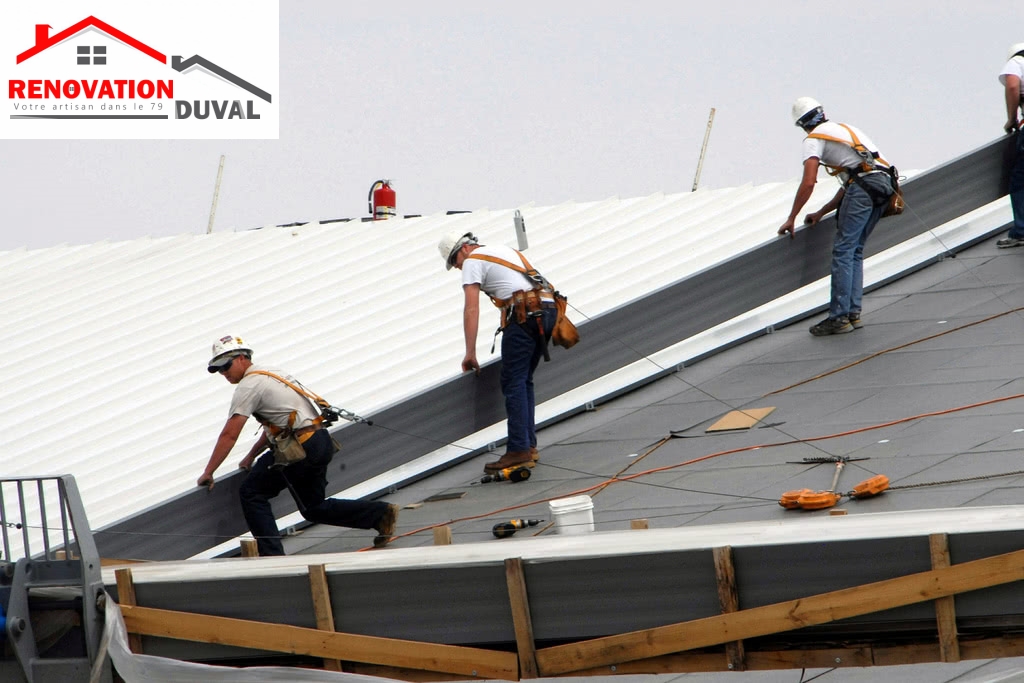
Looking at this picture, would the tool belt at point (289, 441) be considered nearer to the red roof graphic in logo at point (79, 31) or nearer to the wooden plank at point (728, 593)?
the wooden plank at point (728, 593)

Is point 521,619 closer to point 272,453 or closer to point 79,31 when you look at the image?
point 272,453

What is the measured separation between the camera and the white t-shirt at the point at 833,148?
31.8ft

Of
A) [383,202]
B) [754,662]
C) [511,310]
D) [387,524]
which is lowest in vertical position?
[754,662]

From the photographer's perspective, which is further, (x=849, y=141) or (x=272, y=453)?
(x=849, y=141)

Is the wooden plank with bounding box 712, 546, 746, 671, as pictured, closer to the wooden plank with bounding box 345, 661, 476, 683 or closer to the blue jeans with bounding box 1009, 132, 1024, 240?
the wooden plank with bounding box 345, 661, 476, 683

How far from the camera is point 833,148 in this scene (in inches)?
384

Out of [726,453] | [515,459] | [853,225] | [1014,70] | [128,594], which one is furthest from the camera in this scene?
[1014,70]

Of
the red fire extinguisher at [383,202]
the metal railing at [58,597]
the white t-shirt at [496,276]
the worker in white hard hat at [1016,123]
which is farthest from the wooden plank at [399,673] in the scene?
the red fire extinguisher at [383,202]

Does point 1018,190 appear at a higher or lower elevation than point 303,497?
higher

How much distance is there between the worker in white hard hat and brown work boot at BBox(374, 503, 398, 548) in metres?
6.77

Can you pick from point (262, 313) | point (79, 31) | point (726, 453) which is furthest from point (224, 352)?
point (79, 31)

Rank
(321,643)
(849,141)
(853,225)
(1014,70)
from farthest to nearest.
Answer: (1014,70) < (853,225) < (849,141) < (321,643)

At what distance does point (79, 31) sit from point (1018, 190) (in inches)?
674

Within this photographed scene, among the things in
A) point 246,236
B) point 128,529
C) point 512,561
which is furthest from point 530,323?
point 246,236
